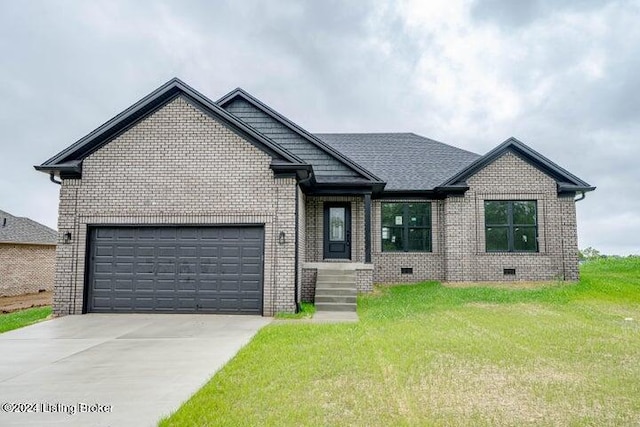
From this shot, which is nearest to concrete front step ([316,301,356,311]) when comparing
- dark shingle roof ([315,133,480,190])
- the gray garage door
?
the gray garage door

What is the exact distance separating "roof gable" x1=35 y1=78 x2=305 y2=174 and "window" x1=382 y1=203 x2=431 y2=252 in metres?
6.52

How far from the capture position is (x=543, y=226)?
14.9 metres

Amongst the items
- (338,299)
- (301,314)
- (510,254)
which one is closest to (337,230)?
(338,299)

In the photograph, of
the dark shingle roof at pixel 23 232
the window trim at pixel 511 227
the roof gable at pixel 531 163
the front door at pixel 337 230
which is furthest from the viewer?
the dark shingle roof at pixel 23 232

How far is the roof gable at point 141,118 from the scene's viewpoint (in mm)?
10477

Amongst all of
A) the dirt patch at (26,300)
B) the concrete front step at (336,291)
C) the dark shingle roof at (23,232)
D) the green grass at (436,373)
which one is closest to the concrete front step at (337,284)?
the concrete front step at (336,291)

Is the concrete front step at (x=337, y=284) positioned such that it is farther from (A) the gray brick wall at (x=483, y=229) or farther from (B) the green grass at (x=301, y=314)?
(A) the gray brick wall at (x=483, y=229)

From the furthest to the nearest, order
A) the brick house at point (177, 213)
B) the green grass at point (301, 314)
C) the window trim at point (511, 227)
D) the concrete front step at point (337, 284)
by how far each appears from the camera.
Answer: the window trim at point (511, 227)
the concrete front step at point (337, 284)
the brick house at point (177, 213)
the green grass at point (301, 314)

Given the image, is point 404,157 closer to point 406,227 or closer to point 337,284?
point 406,227

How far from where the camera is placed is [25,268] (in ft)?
74.1

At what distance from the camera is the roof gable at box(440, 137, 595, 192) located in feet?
48.3

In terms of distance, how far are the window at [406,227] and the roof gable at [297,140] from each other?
2.74 metres

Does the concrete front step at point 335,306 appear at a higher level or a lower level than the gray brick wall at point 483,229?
lower

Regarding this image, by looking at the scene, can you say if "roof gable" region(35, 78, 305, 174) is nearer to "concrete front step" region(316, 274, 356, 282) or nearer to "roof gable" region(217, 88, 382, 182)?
"roof gable" region(217, 88, 382, 182)
